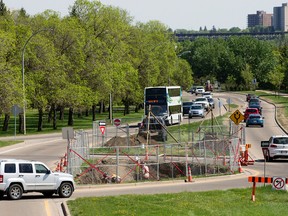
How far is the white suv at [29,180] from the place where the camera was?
1148 inches

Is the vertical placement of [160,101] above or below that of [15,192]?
above

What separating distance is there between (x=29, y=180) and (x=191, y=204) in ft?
22.8

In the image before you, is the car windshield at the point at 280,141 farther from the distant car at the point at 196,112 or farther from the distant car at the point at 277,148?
the distant car at the point at 196,112

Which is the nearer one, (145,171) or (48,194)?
(48,194)

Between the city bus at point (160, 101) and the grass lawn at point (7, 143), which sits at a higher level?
the city bus at point (160, 101)

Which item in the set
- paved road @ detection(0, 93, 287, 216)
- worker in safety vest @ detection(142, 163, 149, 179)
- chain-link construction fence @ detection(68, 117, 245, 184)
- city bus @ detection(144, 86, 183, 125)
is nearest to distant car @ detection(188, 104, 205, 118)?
city bus @ detection(144, 86, 183, 125)

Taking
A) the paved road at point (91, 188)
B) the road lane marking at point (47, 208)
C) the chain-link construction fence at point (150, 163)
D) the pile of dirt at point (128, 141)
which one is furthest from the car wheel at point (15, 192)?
the pile of dirt at point (128, 141)

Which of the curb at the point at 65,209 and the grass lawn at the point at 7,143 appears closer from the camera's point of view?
the curb at the point at 65,209

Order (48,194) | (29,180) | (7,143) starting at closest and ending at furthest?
(29,180), (48,194), (7,143)

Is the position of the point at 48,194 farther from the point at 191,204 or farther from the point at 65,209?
the point at 191,204

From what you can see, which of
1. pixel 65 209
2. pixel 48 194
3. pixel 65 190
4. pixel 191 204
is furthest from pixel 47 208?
pixel 191 204

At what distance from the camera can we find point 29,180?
29734 mm

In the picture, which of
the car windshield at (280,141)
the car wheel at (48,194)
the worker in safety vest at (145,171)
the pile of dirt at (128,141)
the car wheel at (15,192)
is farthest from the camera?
the pile of dirt at (128,141)

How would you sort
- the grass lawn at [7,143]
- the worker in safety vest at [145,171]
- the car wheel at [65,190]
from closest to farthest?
1. the car wheel at [65,190]
2. the worker in safety vest at [145,171]
3. the grass lawn at [7,143]
